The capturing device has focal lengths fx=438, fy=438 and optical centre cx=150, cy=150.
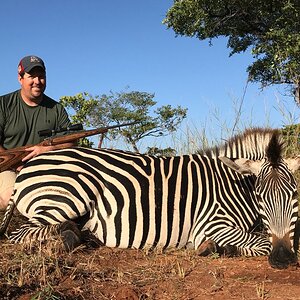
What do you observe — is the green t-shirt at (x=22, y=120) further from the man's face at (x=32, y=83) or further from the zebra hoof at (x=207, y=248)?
the zebra hoof at (x=207, y=248)

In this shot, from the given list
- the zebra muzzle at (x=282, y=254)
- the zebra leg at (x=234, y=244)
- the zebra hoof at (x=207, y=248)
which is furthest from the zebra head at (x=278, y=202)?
the zebra hoof at (x=207, y=248)

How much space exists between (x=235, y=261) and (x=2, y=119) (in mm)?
2614

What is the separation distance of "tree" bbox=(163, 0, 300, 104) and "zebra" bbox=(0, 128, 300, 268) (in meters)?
7.54

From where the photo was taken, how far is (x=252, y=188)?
3477 millimetres

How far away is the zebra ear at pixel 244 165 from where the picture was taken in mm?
3197

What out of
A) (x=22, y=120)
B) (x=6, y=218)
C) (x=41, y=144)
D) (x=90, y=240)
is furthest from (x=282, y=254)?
(x=22, y=120)

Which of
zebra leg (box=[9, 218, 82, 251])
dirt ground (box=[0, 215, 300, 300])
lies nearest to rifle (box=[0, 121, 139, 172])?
zebra leg (box=[9, 218, 82, 251])

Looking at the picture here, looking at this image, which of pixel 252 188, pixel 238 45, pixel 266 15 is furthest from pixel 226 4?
pixel 252 188

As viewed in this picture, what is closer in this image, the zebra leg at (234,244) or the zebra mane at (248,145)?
the zebra leg at (234,244)

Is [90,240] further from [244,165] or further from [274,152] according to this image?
[274,152]

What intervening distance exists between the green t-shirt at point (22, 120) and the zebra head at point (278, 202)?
2093mm

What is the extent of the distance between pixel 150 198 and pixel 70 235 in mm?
715

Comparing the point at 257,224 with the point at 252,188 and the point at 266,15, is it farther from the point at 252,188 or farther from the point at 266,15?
the point at 266,15

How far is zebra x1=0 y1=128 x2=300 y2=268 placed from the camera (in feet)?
10.2
